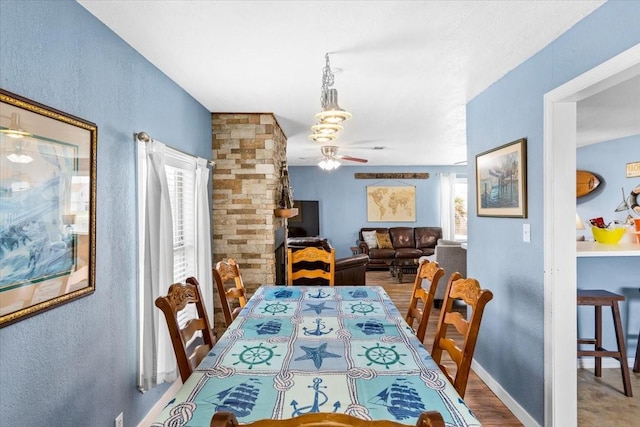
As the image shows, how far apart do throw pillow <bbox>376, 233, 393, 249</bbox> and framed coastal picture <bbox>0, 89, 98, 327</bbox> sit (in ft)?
22.0

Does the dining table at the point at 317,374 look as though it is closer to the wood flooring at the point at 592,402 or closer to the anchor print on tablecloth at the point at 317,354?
the anchor print on tablecloth at the point at 317,354

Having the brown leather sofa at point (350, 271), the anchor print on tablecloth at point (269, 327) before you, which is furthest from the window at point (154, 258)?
the brown leather sofa at point (350, 271)

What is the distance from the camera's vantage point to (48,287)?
1456mm

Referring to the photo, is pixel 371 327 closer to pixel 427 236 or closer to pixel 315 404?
pixel 315 404

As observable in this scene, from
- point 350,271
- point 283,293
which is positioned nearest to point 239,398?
point 283,293

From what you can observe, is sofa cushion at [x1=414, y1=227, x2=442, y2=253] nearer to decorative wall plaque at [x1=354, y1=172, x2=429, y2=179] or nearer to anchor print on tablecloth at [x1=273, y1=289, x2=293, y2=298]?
decorative wall plaque at [x1=354, y1=172, x2=429, y2=179]

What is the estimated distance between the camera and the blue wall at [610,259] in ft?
10.4

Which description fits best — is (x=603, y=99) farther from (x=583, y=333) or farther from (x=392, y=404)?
(x=392, y=404)

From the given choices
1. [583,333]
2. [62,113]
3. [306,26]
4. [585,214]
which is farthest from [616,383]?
[62,113]

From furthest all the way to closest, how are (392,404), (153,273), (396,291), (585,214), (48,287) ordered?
(396,291), (585,214), (153,273), (48,287), (392,404)

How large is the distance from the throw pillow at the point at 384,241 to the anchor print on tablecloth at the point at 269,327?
6.31 meters

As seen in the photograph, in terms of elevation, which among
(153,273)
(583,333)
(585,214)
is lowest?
(583,333)

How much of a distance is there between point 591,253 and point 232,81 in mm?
2915

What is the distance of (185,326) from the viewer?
154 centimetres
